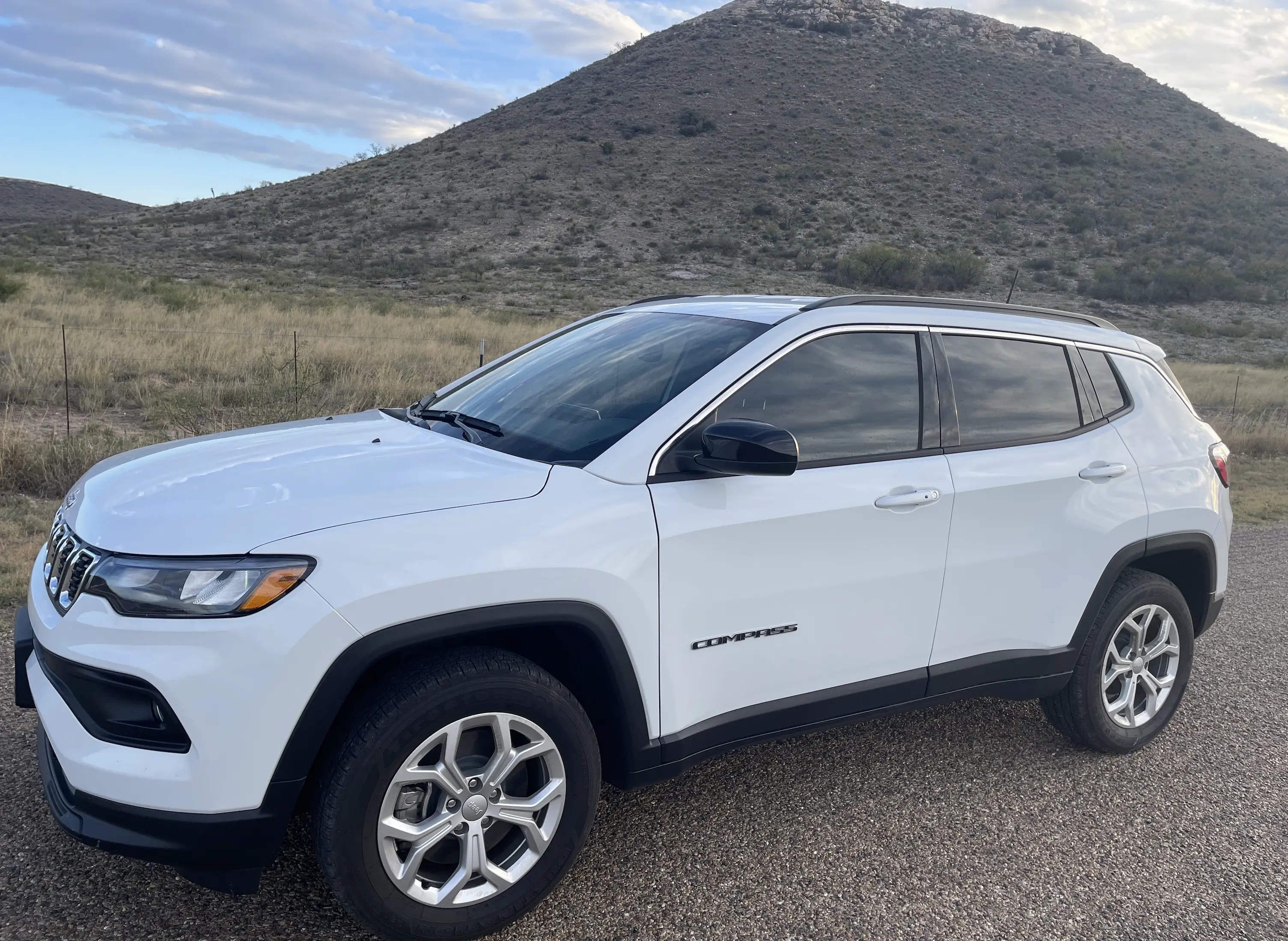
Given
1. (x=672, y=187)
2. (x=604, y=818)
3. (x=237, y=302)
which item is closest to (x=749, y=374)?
(x=604, y=818)

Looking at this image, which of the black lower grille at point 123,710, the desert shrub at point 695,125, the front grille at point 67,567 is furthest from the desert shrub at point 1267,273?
the black lower grille at point 123,710

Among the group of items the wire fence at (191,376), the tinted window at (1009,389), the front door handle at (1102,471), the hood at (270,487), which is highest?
the tinted window at (1009,389)

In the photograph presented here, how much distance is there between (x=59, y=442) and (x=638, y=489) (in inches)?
276

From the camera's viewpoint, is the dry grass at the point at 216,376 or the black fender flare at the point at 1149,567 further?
the dry grass at the point at 216,376

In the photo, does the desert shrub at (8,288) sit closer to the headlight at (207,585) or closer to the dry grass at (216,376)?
the dry grass at (216,376)

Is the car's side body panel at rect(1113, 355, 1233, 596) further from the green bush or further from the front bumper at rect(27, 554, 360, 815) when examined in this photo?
the green bush

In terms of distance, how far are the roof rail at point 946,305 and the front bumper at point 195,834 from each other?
7.61 ft

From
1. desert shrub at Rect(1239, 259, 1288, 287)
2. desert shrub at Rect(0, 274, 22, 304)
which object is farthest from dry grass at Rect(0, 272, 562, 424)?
desert shrub at Rect(1239, 259, 1288, 287)

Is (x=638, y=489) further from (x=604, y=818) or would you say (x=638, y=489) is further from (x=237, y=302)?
(x=237, y=302)

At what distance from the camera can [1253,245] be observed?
4319 centimetres

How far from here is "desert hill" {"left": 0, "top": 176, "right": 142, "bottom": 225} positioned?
73.6m

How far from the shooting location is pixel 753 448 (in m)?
2.84

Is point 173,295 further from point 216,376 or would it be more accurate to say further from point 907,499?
point 907,499

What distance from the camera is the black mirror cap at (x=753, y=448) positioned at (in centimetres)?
283
